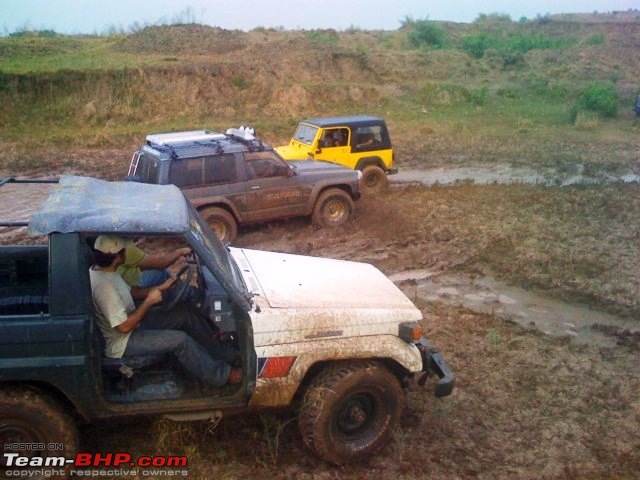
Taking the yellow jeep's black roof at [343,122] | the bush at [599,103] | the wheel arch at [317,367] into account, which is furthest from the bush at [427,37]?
the wheel arch at [317,367]

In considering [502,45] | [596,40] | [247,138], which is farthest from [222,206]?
[596,40]

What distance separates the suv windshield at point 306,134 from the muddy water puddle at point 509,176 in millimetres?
3129

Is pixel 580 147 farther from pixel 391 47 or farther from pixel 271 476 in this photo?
pixel 391 47

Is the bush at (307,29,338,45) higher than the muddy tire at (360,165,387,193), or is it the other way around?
the bush at (307,29,338,45)

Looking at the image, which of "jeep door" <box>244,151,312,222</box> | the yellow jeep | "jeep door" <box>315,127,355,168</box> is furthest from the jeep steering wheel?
"jeep door" <box>315,127,355,168</box>

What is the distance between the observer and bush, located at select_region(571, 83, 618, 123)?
2795 centimetres

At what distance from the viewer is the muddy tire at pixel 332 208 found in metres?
11.0

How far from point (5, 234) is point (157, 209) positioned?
7860 mm

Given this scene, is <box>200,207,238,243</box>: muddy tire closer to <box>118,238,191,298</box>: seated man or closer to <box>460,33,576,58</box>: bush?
<box>118,238,191,298</box>: seated man

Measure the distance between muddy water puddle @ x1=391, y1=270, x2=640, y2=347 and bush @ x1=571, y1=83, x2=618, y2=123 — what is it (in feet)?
70.1

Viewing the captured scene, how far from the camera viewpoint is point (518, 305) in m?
7.98

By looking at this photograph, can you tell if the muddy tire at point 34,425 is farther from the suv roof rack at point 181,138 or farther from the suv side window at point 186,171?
the suv roof rack at point 181,138

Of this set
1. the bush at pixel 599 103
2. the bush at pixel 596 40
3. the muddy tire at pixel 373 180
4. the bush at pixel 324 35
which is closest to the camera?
the muddy tire at pixel 373 180

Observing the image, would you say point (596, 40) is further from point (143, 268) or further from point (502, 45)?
point (143, 268)
